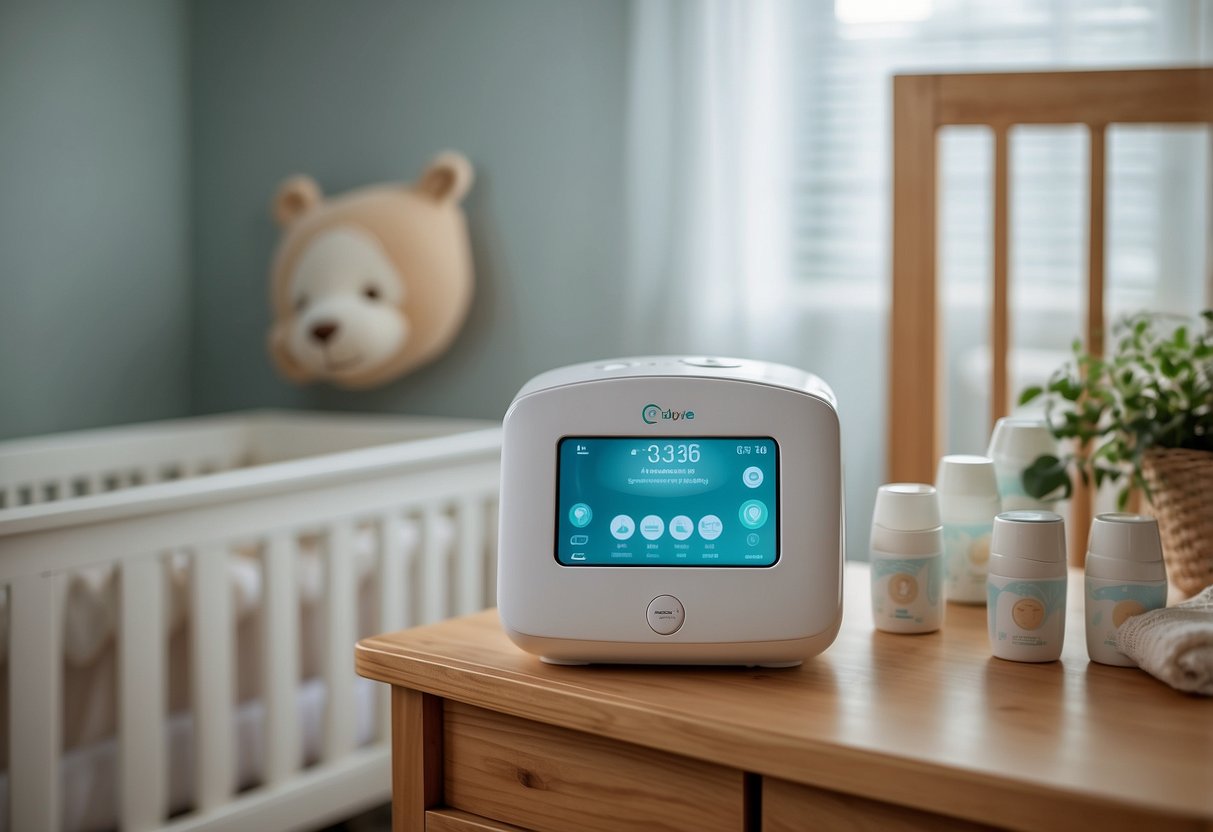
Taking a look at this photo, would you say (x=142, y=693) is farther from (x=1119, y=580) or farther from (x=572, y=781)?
(x=1119, y=580)

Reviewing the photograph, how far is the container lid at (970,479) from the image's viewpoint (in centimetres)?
101

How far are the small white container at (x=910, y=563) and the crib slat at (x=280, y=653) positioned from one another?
2.93ft

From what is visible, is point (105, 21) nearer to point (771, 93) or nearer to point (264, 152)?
point (264, 152)

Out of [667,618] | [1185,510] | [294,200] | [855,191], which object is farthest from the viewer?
[294,200]

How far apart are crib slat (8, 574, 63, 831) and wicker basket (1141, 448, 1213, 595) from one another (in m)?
1.12

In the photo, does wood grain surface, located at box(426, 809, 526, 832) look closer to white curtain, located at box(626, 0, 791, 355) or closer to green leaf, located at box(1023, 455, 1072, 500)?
green leaf, located at box(1023, 455, 1072, 500)

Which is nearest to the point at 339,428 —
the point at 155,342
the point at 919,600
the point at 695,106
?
the point at 155,342

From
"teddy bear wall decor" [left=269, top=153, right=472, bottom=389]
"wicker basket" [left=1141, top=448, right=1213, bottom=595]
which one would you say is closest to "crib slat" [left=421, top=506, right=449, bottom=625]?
"teddy bear wall decor" [left=269, top=153, right=472, bottom=389]

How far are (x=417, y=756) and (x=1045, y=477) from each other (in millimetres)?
572

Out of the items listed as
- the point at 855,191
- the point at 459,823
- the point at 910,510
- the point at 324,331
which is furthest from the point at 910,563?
the point at 324,331

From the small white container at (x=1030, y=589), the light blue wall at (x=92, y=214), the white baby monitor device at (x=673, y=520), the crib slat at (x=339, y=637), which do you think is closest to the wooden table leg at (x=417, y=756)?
the white baby monitor device at (x=673, y=520)

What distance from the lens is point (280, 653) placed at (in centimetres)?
159

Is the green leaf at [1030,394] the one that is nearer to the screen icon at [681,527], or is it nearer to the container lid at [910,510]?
the container lid at [910,510]

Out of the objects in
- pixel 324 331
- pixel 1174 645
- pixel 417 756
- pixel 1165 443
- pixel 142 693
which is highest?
pixel 324 331
